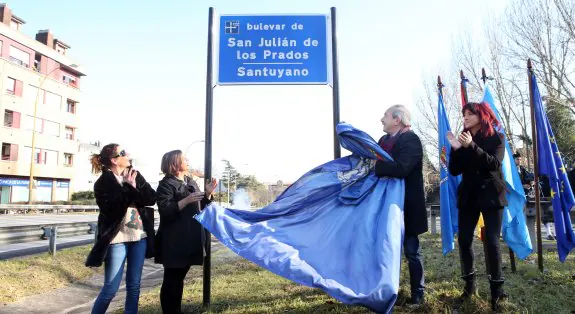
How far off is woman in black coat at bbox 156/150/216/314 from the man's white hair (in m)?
2.21

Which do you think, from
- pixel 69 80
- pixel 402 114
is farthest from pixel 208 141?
pixel 69 80

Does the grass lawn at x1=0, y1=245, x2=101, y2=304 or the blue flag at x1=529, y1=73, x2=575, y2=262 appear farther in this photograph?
the grass lawn at x1=0, y1=245, x2=101, y2=304

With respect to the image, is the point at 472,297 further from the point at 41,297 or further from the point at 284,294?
the point at 41,297

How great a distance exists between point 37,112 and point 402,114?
4606cm

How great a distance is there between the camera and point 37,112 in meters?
42.2

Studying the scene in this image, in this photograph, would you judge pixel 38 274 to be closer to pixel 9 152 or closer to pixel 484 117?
pixel 484 117

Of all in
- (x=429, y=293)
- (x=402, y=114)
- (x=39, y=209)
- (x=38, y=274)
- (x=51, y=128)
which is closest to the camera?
(x=402, y=114)

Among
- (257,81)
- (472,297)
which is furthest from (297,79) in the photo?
(472,297)

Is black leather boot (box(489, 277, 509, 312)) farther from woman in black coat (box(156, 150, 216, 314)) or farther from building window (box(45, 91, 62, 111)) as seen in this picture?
building window (box(45, 91, 62, 111))

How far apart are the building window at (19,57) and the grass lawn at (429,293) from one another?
41.8 metres

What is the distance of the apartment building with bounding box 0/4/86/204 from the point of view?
129 feet

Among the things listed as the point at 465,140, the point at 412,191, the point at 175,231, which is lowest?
the point at 175,231

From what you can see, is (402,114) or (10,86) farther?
(10,86)

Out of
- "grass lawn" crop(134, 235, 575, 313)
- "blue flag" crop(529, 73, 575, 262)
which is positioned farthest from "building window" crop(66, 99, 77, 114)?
"blue flag" crop(529, 73, 575, 262)
